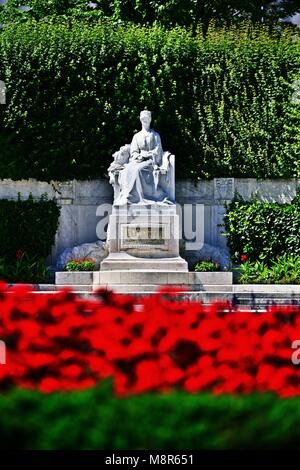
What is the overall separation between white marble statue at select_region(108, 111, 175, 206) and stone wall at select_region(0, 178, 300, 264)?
62.6 inches

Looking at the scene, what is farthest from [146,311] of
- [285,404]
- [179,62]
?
[179,62]

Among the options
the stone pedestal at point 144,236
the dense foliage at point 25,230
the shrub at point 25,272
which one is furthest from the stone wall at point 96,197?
the stone pedestal at point 144,236

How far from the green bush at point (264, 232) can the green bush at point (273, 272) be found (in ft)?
1.35

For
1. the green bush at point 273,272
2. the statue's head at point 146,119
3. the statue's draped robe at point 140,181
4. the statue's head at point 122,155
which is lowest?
the green bush at point 273,272

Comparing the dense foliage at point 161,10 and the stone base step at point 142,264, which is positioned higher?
the dense foliage at point 161,10

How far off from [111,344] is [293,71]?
14.1 m

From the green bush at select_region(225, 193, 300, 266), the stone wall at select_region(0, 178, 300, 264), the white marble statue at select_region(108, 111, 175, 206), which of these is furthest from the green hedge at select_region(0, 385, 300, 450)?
the stone wall at select_region(0, 178, 300, 264)

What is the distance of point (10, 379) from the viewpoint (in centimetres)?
395

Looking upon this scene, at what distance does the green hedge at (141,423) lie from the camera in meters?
3.26

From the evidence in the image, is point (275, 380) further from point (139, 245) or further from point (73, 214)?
point (73, 214)

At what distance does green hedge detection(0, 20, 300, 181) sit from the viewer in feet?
53.5

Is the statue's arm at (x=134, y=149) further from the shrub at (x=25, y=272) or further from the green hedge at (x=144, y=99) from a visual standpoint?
the shrub at (x=25, y=272)

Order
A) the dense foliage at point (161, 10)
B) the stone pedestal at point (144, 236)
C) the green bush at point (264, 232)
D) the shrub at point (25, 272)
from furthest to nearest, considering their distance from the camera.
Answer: the dense foliage at point (161, 10), the green bush at point (264, 232), the shrub at point (25, 272), the stone pedestal at point (144, 236)

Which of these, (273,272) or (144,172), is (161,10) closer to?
(144,172)
